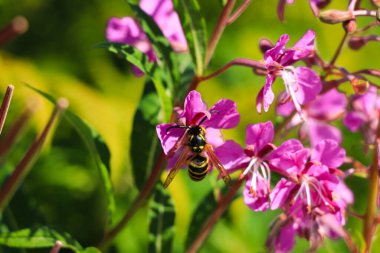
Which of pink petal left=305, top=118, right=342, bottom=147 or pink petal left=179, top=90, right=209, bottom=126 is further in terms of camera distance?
pink petal left=305, top=118, right=342, bottom=147

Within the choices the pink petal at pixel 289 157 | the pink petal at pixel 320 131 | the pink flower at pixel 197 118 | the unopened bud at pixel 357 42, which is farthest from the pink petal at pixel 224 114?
the pink petal at pixel 320 131

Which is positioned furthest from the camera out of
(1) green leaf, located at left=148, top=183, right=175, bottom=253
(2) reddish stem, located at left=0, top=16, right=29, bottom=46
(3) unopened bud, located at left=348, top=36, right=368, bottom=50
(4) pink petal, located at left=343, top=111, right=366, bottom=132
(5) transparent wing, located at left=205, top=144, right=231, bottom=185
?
(1) green leaf, located at left=148, top=183, right=175, bottom=253

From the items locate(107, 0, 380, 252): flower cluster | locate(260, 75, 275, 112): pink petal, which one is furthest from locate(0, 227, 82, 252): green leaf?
locate(260, 75, 275, 112): pink petal

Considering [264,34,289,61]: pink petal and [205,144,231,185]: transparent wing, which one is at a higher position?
[264,34,289,61]: pink petal

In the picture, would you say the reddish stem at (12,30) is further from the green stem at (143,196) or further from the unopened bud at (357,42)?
the unopened bud at (357,42)

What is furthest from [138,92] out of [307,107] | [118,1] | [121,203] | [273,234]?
[273,234]

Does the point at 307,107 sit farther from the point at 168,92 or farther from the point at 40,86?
the point at 40,86

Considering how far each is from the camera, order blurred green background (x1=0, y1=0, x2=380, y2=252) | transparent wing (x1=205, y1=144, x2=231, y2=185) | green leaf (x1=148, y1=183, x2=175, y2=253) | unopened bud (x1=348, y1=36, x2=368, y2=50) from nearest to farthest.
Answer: transparent wing (x1=205, y1=144, x2=231, y2=185) → unopened bud (x1=348, y1=36, x2=368, y2=50) → green leaf (x1=148, y1=183, x2=175, y2=253) → blurred green background (x1=0, y1=0, x2=380, y2=252)

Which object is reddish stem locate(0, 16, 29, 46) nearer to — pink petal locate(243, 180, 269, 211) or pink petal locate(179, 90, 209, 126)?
pink petal locate(179, 90, 209, 126)
